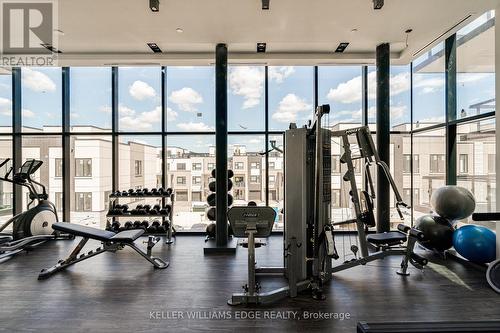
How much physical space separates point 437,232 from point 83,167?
633 cm

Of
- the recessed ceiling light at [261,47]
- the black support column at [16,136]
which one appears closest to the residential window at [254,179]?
the recessed ceiling light at [261,47]

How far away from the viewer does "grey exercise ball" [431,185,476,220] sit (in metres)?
3.65

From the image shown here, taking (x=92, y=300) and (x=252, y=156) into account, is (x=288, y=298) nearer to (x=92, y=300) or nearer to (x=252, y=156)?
(x=92, y=300)

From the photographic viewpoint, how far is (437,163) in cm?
474

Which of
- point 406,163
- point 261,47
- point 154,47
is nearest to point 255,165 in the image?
point 261,47

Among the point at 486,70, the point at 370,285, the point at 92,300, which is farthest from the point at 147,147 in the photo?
the point at 486,70

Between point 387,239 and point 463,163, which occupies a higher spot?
point 463,163

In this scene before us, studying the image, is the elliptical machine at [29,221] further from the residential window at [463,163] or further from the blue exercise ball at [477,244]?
the residential window at [463,163]

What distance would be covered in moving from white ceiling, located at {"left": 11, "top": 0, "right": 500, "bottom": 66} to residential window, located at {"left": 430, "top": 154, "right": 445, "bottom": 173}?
1859 millimetres

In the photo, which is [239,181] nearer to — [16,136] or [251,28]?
[251,28]

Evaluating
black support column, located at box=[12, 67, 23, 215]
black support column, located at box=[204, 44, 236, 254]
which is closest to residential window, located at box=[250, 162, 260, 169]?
black support column, located at box=[204, 44, 236, 254]

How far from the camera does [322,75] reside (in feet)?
18.5

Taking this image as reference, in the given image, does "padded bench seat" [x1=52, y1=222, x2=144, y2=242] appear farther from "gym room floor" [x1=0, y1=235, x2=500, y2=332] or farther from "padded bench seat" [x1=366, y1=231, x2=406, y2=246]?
"padded bench seat" [x1=366, y1=231, x2=406, y2=246]

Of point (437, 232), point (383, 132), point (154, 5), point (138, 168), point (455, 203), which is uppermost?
point (154, 5)
